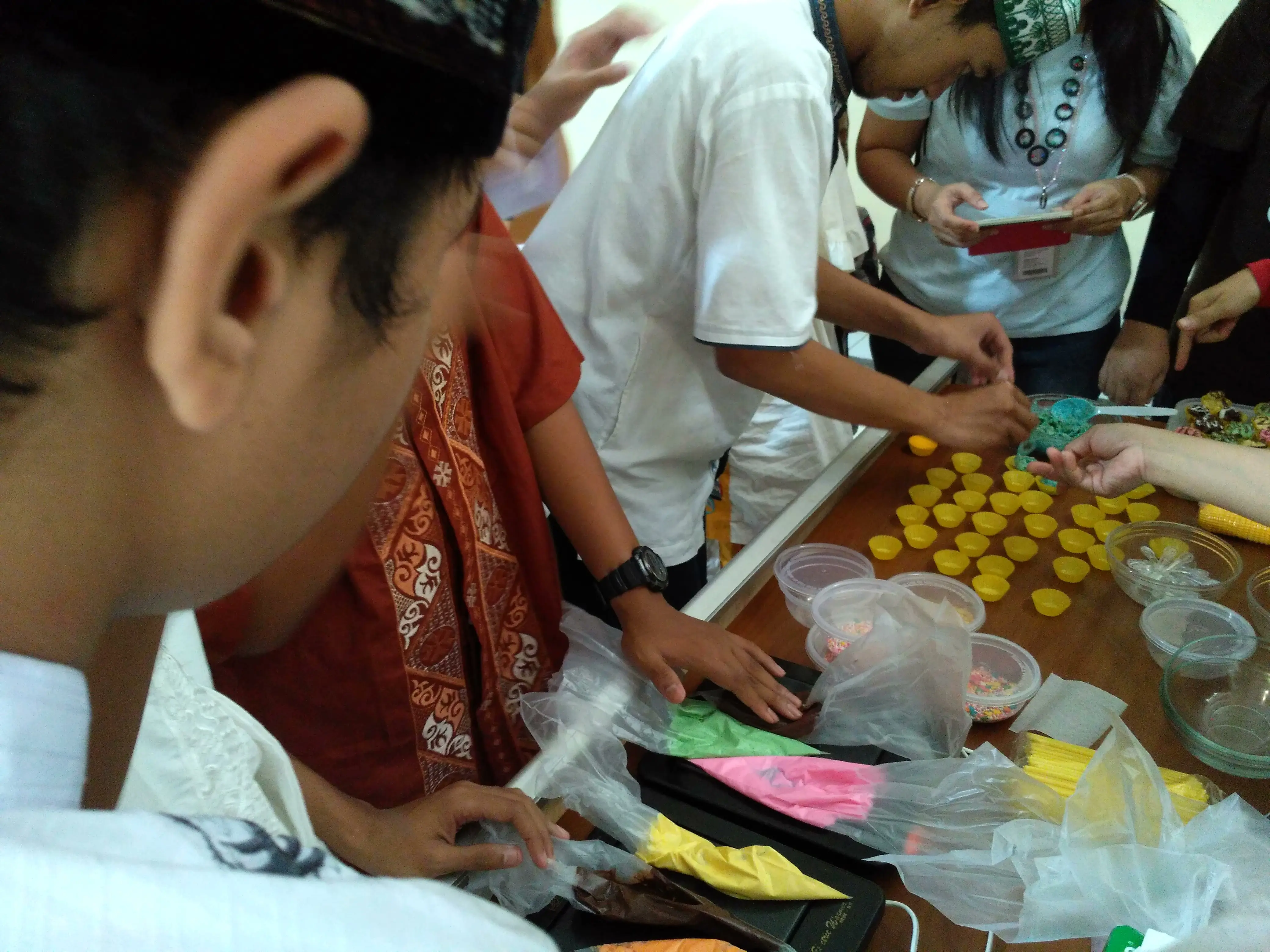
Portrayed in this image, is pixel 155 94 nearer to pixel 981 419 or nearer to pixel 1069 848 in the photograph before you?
pixel 1069 848

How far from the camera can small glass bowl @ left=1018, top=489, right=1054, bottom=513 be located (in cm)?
131

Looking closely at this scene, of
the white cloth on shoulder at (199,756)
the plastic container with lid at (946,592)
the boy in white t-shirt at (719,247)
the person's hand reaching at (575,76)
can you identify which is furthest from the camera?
the plastic container with lid at (946,592)

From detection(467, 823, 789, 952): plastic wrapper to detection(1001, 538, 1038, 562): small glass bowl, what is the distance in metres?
0.75

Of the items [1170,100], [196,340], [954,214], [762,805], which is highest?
[196,340]

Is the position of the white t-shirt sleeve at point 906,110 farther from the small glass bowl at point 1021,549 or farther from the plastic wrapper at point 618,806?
the plastic wrapper at point 618,806

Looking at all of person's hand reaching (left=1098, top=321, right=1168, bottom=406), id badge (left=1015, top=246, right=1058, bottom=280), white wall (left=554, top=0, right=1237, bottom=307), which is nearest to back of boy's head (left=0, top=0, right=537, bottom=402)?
white wall (left=554, top=0, right=1237, bottom=307)

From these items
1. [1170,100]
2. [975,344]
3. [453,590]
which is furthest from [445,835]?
[1170,100]

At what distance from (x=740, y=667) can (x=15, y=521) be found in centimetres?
78

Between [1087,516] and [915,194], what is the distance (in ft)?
2.62

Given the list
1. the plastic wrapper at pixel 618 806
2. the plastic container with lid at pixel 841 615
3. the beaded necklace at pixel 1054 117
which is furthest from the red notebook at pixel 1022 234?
the plastic wrapper at pixel 618 806

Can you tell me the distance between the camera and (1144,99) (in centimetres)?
157

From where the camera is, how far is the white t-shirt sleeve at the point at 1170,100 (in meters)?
1.59

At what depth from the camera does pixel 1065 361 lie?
5.93ft

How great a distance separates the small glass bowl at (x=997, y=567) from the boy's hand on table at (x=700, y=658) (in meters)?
0.39
